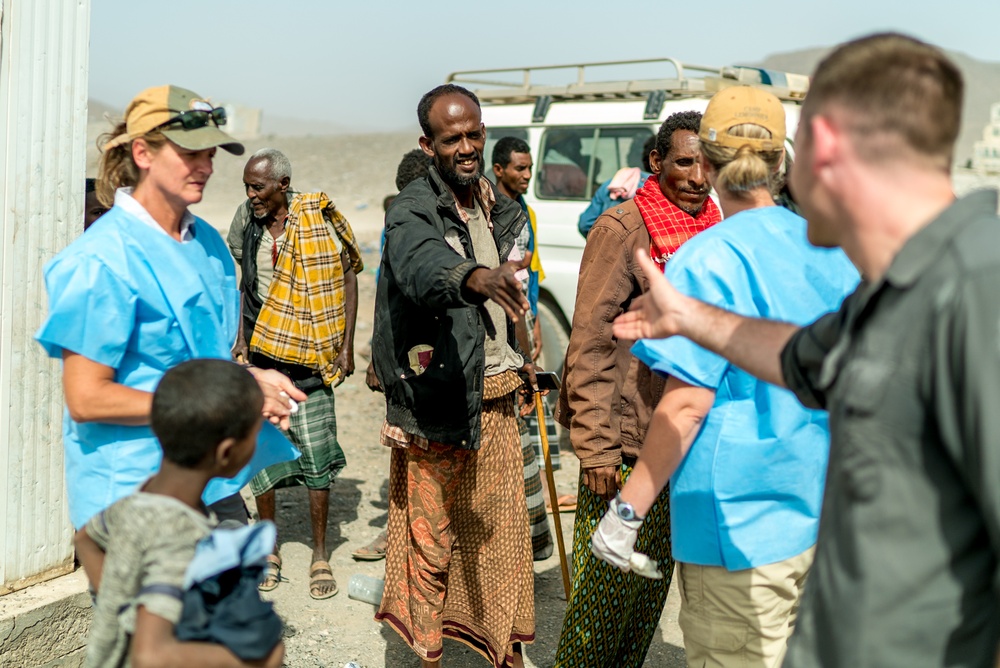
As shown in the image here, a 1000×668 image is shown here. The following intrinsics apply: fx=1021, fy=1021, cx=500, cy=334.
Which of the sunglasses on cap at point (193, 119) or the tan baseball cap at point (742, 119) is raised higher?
the tan baseball cap at point (742, 119)

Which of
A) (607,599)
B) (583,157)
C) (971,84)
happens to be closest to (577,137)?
(583,157)

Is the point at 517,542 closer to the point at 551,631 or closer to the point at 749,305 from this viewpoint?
the point at 551,631

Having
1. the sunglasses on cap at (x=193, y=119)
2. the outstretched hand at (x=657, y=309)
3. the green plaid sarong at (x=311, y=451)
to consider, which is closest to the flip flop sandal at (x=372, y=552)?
the green plaid sarong at (x=311, y=451)

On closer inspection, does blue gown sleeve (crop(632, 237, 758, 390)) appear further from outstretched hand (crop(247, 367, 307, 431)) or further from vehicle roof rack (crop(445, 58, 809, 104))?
vehicle roof rack (crop(445, 58, 809, 104))

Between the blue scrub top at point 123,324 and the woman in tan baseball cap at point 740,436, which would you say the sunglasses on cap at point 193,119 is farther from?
the woman in tan baseball cap at point 740,436

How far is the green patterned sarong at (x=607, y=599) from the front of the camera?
346cm

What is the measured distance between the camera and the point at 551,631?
4.48 m

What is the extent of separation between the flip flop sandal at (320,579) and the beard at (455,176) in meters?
2.23

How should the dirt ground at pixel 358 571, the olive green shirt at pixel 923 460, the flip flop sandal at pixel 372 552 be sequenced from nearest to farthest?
the olive green shirt at pixel 923 460
the dirt ground at pixel 358 571
the flip flop sandal at pixel 372 552

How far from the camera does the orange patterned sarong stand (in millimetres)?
3594

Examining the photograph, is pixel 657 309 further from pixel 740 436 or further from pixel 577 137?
pixel 577 137

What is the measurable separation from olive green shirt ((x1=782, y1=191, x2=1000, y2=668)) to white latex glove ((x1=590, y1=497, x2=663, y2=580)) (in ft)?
3.20

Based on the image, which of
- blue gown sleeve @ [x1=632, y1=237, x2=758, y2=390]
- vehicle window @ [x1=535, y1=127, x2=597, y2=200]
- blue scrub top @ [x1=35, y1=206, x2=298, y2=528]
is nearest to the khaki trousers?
blue gown sleeve @ [x1=632, y1=237, x2=758, y2=390]

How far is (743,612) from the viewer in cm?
260
